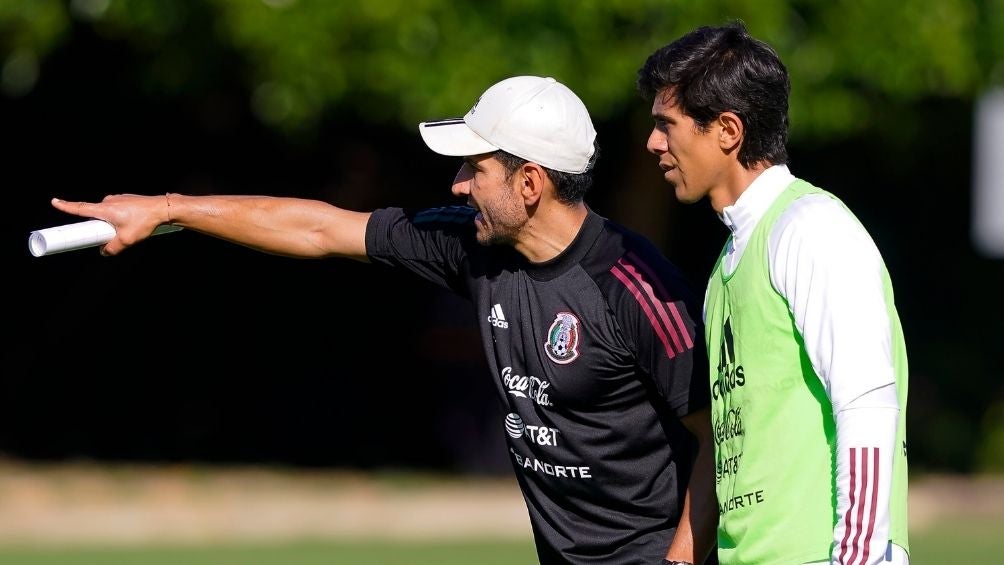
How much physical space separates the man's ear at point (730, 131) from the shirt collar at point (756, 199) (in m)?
0.11

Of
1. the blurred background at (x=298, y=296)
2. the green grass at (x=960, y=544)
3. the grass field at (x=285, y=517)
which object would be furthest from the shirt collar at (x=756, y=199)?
the blurred background at (x=298, y=296)

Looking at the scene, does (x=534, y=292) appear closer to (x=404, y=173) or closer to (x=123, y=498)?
(x=123, y=498)

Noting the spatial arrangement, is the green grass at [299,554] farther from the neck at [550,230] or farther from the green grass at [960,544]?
the neck at [550,230]

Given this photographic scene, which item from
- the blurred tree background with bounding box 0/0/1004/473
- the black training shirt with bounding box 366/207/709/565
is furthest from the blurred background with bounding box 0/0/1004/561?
the black training shirt with bounding box 366/207/709/565

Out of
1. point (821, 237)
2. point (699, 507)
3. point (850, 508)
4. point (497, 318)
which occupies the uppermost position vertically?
point (497, 318)

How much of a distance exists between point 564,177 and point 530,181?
0.13 meters

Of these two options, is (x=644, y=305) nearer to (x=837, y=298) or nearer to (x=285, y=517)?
(x=837, y=298)

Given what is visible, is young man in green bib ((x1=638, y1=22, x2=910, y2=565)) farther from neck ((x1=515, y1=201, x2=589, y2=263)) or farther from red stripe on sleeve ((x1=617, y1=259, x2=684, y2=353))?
neck ((x1=515, y1=201, x2=589, y2=263))

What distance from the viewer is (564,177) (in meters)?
4.84

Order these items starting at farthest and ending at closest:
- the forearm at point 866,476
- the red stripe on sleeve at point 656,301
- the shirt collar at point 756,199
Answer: the red stripe on sleeve at point 656,301 → the shirt collar at point 756,199 → the forearm at point 866,476

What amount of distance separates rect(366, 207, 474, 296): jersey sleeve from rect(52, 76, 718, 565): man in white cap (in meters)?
0.20

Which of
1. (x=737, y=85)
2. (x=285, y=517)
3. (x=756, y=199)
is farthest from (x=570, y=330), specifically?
(x=285, y=517)

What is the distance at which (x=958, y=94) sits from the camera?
537 inches

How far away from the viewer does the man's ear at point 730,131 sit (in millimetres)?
3934
